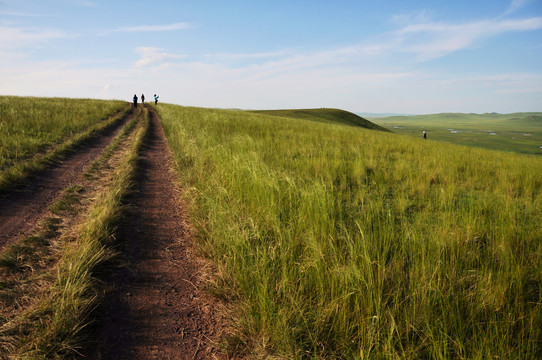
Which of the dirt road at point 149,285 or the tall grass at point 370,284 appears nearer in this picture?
the tall grass at point 370,284

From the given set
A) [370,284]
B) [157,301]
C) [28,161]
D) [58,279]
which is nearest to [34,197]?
[28,161]

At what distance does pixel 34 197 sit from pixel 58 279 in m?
3.47

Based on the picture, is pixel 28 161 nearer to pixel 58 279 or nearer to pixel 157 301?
pixel 58 279

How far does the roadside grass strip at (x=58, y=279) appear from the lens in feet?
5.67

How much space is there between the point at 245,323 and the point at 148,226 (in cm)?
244

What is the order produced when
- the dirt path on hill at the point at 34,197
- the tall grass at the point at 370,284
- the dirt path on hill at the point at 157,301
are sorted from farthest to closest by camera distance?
the dirt path on hill at the point at 34,197 → the dirt path on hill at the point at 157,301 → the tall grass at the point at 370,284

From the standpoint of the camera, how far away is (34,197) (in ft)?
15.1

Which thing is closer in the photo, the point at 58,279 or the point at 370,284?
the point at 370,284

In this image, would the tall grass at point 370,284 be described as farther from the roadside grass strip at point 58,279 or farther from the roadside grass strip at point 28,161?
the roadside grass strip at point 28,161

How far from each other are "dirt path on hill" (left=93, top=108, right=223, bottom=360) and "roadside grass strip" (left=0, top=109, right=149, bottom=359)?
0.18m

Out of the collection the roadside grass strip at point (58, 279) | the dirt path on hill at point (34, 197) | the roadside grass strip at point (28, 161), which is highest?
the roadside grass strip at point (28, 161)

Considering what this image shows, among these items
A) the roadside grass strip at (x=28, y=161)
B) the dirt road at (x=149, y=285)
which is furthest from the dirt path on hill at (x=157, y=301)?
the roadside grass strip at (x=28, y=161)

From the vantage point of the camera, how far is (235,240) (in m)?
2.66

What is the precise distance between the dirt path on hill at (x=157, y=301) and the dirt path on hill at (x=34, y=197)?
127cm
